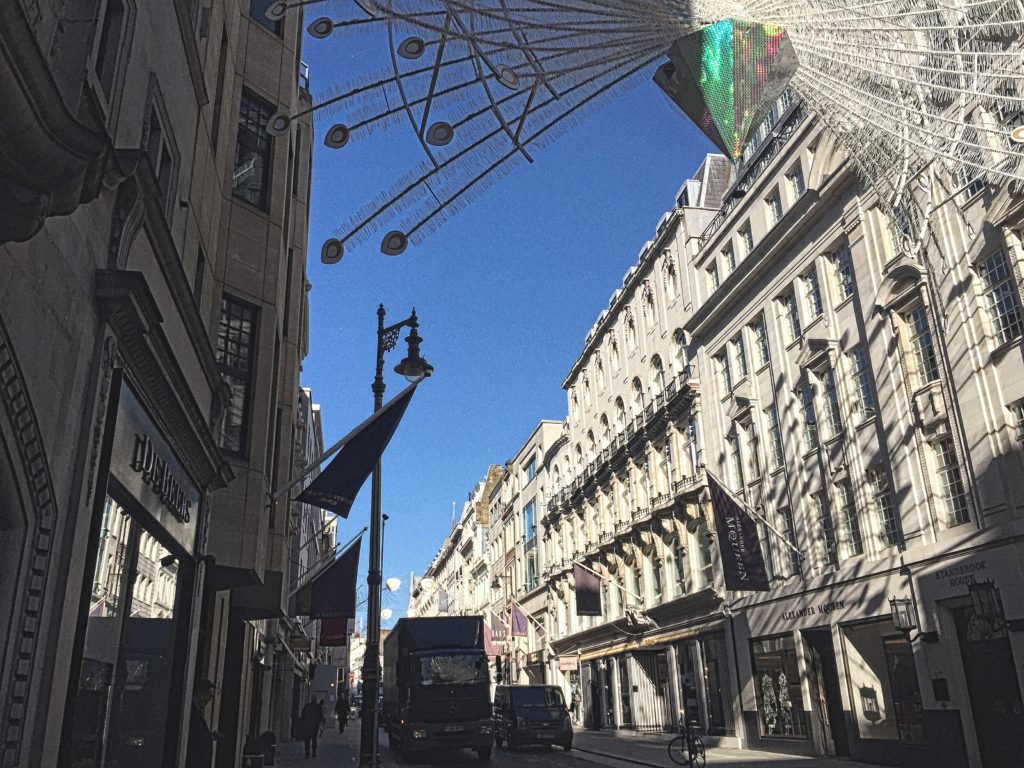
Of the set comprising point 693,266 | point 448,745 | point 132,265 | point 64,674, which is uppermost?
point 693,266

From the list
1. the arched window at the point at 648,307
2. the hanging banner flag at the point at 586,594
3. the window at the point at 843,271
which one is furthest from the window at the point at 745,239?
the hanging banner flag at the point at 586,594

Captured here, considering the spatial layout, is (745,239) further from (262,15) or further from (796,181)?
(262,15)

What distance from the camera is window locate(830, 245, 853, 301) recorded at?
2617 cm

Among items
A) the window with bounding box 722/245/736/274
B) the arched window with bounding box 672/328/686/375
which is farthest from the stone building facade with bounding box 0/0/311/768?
the arched window with bounding box 672/328/686/375

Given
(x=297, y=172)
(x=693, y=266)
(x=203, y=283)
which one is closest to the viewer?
(x=203, y=283)

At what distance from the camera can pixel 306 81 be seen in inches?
998

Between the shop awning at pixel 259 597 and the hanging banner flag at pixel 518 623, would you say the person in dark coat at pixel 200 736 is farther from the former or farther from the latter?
the hanging banner flag at pixel 518 623

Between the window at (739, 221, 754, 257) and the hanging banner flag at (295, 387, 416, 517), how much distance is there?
863 inches

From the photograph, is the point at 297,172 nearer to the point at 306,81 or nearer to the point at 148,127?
the point at 306,81

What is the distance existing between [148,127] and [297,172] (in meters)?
13.5

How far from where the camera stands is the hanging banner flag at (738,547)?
2497 centimetres

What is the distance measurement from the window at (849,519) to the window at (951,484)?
336cm

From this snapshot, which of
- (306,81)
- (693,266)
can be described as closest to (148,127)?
(306,81)

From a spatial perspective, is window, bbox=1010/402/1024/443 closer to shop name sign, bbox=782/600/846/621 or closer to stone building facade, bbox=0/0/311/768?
shop name sign, bbox=782/600/846/621
